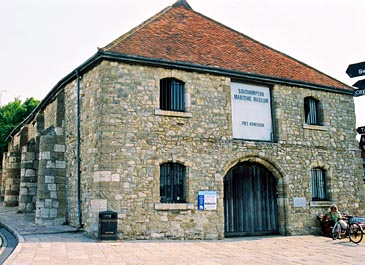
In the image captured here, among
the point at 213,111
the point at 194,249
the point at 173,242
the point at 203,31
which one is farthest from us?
the point at 203,31

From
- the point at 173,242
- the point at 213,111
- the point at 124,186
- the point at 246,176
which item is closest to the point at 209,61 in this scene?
the point at 213,111

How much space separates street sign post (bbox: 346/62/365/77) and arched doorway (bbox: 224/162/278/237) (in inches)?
297

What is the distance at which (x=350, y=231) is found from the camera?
1381 cm

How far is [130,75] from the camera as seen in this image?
1347cm

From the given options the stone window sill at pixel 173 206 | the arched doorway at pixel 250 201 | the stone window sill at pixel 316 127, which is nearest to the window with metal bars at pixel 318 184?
the stone window sill at pixel 316 127

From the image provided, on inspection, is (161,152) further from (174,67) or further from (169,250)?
(169,250)

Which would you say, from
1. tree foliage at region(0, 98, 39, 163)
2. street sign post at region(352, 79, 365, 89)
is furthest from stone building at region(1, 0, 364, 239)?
tree foliage at region(0, 98, 39, 163)

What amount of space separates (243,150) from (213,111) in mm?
1837

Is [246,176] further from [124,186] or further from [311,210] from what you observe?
[124,186]

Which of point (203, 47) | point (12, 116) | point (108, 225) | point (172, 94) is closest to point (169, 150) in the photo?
point (172, 94)

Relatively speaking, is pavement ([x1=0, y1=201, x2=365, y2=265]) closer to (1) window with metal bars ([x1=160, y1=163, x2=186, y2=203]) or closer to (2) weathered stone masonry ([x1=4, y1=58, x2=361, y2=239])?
(2) weathered stone masonry ([x1=4, y1=58, x2=361, y2=239])

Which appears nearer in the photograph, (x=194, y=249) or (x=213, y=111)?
(x=194, y=249)

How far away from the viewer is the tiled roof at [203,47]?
1438 cm

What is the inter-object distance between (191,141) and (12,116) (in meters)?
29.6
